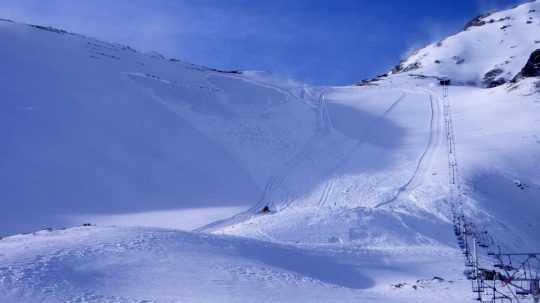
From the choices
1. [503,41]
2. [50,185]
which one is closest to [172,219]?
[50,185]

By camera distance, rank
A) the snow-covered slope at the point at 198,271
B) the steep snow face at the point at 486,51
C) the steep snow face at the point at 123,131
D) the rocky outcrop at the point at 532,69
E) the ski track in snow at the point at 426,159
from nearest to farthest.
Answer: the snow-covered slope at the point at 198,271 < the steep snow face at the point at 123,131 < the ski track in snow at the point at 426,159 < the rocky outcrop at the point at 532,69 < the steep snow face at the point at 486,51

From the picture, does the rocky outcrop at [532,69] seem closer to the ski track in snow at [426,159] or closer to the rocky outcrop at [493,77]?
the ski track in snow at [426,159]

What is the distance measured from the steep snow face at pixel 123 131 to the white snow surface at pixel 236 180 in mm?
134

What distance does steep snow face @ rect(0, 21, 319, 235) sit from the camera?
30312 mm

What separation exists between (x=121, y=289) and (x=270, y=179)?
2032 centimetres

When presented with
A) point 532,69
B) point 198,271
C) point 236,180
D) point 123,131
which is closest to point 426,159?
point 236,180

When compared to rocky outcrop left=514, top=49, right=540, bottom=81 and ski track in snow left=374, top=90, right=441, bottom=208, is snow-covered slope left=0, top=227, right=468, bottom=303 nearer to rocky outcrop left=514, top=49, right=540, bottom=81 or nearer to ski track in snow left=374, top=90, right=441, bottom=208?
ski track in snow left=374, top=90, right=441, bottom=208

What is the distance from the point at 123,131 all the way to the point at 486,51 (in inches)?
3153

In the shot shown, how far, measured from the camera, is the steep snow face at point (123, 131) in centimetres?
3031

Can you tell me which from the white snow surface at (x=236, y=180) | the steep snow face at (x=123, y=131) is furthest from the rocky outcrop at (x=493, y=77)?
the steep snow face at (x=123, y=131)

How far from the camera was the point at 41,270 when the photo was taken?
15.3 m

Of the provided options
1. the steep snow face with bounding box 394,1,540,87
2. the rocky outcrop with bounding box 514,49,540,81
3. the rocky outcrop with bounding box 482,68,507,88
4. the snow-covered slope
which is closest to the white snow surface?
the snow-covered slope

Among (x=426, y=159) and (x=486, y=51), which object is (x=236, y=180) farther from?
(x=486, y=51)

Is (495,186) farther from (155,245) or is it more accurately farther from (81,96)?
(81,96)
